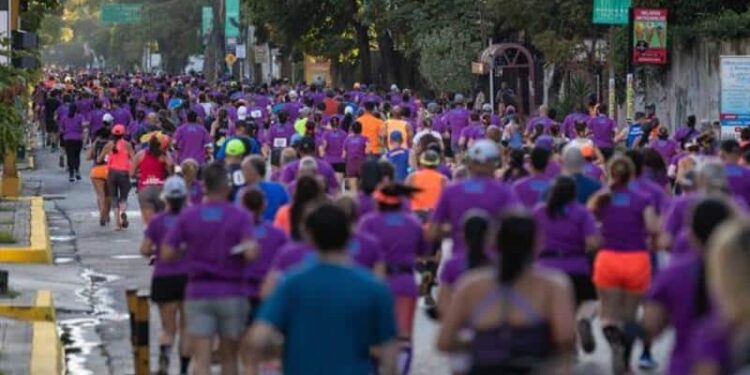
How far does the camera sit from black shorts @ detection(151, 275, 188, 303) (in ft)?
47.6

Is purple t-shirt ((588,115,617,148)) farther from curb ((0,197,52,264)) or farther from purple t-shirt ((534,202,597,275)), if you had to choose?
purple t-shirt ((534,202,597,275))

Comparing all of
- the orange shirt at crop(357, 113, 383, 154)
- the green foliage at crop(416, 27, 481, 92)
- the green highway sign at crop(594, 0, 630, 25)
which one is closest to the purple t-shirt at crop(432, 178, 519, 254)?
the orange shirt at crop(357, 113, 383, 154)

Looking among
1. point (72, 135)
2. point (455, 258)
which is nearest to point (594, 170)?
point (455, 258)

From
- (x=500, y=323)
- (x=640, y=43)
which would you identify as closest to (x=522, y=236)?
(x=500, y=323)

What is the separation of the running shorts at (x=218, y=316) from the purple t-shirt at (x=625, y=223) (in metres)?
3.00

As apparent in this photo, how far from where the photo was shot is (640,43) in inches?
1501

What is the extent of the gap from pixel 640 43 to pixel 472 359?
3009 cm

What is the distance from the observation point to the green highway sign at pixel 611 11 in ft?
131

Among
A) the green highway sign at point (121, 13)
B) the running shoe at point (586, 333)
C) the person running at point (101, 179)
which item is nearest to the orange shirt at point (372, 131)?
the person running at point (101, 179)

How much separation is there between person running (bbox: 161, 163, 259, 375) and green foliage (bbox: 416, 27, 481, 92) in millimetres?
41548

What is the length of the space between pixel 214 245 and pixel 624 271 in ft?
10.6

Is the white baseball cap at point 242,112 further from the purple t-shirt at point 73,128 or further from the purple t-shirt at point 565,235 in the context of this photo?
the purple t-shirt at point 565,235

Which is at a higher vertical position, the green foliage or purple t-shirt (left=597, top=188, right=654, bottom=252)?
the green foliage

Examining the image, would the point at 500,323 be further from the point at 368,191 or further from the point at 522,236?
the point at 368,191
